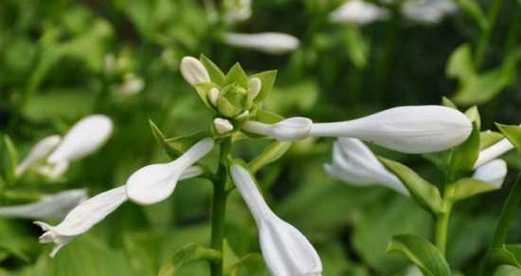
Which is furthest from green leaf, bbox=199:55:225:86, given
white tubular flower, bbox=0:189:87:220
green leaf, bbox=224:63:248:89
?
white tubular flower, bbox=0:189:87:220

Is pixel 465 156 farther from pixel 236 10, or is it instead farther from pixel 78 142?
pixel 236 10

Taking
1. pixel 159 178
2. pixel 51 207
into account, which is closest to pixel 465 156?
pixel 159 178

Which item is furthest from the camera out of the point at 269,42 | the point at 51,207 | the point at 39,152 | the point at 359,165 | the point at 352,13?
the point at 352,13

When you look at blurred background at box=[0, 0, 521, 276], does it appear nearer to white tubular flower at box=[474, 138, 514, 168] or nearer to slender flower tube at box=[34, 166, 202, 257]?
white tubular flower at box=[474, 138, 514, 168]

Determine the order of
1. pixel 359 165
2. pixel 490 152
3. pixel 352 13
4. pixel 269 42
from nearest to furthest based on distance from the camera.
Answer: pixel 490 152, pixel 359 165, pixel 269 42, pixel 352 13

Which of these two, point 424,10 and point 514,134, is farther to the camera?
point 424,10

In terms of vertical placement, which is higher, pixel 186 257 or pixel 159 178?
pixel 159 178

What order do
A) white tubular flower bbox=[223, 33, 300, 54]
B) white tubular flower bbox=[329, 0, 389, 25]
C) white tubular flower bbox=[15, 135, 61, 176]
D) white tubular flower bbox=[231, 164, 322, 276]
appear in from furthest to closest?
white tubular flower bbox=[329, 0, 389, 25] → white tubular flower bbox=[223, 33, 300, 54] → white tubular flower bbox=[15, 135, 61, 176] → white tubular flower bbox=[231, 164, 322, 276]
